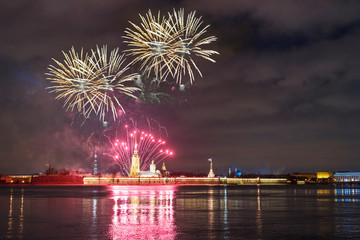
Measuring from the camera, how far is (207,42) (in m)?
37.1

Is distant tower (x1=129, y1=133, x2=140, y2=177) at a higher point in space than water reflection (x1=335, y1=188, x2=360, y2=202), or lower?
higher

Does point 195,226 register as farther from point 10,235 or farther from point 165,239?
point 10,235

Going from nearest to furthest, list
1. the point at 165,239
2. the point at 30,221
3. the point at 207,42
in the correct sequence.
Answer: the point at 165,239 < the point at 30,221 < the point at 207,42

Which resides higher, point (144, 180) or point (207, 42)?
point (207, 42)

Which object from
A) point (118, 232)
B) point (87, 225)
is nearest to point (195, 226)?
point (118, 232)

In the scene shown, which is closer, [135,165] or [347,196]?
[347,196]

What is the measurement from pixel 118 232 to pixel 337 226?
9814 millimetres

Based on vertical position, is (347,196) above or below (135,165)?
below

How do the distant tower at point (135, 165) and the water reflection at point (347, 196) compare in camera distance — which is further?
the distant tower at point (135, 165)

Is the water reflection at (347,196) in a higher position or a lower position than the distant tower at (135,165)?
lower

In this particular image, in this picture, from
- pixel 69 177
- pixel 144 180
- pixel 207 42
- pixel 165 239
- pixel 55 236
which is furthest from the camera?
pixel 69 177

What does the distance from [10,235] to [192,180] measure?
139343mm

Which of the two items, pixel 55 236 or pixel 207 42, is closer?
pixel 55 236

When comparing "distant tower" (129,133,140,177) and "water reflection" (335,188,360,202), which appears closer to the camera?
"water reflection" (335,188,360,202)
